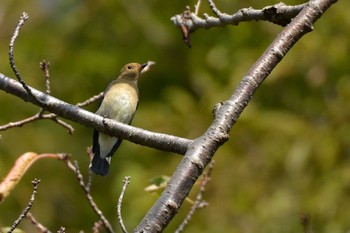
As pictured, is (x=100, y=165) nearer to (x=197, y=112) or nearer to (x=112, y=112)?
(x=112, y=112)

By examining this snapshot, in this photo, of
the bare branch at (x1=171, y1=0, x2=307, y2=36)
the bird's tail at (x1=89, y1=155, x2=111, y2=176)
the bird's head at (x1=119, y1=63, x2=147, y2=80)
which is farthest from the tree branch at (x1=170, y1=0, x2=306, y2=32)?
the bird's head at (x1=119, y1=63, x2=147, y2=80)

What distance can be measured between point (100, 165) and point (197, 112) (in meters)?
2.71

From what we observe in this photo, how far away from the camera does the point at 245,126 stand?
7.75 metres

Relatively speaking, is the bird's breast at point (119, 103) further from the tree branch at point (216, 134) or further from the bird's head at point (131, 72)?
the tree branch at point (216, 134)

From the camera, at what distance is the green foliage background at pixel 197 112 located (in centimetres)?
718

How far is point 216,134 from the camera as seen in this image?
2.77 m

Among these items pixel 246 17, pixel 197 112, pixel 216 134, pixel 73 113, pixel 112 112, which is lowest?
pixel 216 134

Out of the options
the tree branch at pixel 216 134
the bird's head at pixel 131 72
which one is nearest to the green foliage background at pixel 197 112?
the bird's head at pixel 131 72

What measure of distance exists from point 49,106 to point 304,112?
5.14m

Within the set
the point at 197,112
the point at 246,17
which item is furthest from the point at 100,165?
the point at 197,112

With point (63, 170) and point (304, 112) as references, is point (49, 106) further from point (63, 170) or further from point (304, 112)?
point (63, 170)

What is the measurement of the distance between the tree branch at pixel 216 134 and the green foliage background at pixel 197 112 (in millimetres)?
3333

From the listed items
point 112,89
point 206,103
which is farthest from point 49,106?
point 206,103

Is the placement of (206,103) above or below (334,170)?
above
